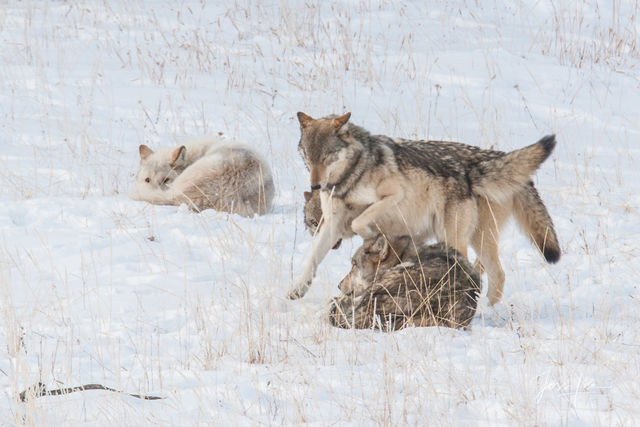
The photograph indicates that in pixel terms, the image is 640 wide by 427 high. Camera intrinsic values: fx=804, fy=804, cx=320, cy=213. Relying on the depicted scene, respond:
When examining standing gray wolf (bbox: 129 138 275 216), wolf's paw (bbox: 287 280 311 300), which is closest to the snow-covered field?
wolf's paw (bbox: 287 280 311 300)

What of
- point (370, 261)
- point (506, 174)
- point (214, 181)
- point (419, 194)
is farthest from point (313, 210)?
point (506, 174)

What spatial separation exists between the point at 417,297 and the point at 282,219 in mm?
3332

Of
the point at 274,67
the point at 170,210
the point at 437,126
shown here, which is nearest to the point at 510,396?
the point at 170,210

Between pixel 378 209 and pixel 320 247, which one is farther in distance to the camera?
pixel 320 247

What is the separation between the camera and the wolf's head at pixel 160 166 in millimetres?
9656

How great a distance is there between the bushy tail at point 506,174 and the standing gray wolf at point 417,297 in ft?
3.17

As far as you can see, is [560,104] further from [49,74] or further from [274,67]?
[49,74]

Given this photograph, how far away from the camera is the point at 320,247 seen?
21.9 ft

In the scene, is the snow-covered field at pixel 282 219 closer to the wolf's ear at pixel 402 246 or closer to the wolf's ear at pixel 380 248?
the wolf's ear at pixel 380 248

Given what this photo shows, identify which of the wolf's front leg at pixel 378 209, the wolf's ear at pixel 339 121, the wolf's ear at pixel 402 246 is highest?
the wolf's ear at pixel 339 121

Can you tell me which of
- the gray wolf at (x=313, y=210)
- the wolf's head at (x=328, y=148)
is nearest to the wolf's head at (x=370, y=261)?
the wolf's head at (x=328, y=148)

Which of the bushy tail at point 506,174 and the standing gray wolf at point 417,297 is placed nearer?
the standing gray wolf at point 417,297

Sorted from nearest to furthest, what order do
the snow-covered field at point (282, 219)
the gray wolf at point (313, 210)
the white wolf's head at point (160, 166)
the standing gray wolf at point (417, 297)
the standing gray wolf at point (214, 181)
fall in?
the snow-covered field at point (282, 219)
the standing gray wolf at point (417, 297)
the gray wolf at point (313, 210)
the standing gray wolf at point (214, 181)
the white wolf's head at point (160, 166)

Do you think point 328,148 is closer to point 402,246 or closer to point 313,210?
point 402,246
